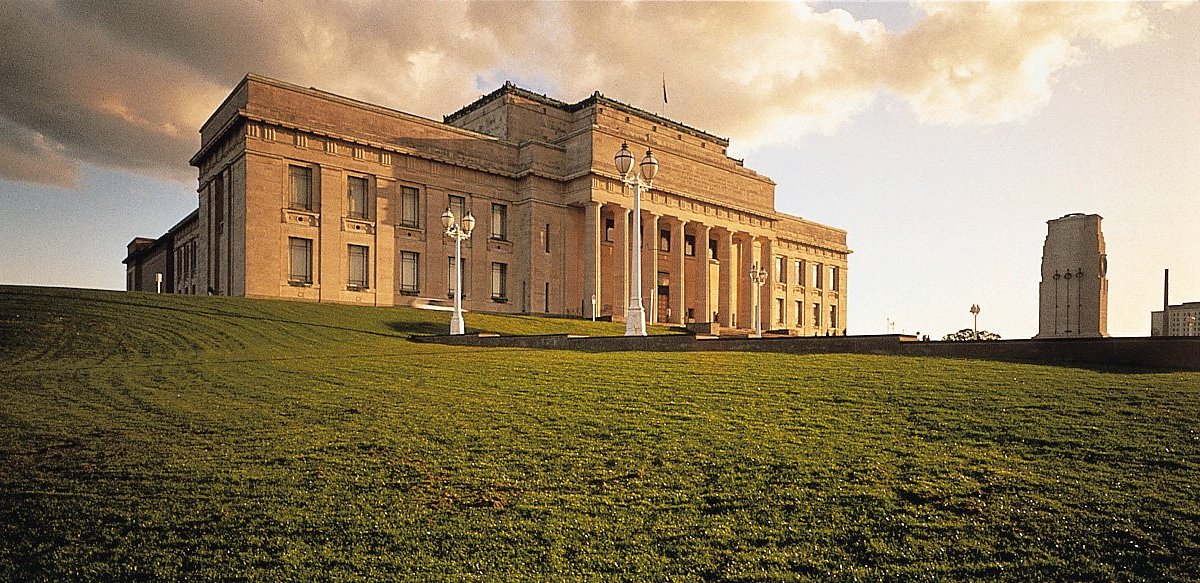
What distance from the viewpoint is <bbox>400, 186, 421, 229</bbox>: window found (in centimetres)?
5328

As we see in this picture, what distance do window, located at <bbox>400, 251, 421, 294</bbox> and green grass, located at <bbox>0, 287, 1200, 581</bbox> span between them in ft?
117

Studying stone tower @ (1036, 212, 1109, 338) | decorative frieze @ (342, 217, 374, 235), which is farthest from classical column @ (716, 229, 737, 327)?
stone tower @ (1036, 212, 1109, 338)

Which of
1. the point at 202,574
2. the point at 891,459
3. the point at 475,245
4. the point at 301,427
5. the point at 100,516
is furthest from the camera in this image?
the point at 475,245

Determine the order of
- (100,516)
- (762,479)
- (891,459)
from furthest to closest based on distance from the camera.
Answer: (891,459) → (762,479) → (100,516)

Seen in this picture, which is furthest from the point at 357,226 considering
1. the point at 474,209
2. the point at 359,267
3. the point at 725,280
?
the point at 725,280

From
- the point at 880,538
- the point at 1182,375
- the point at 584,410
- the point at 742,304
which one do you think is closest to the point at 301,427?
the point at 584,410

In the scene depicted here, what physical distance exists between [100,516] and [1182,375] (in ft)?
66.6

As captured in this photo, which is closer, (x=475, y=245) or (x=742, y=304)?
(x=475, y=245)

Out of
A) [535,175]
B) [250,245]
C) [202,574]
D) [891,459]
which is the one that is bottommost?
[202,574]

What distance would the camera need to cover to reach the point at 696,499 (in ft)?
30.0

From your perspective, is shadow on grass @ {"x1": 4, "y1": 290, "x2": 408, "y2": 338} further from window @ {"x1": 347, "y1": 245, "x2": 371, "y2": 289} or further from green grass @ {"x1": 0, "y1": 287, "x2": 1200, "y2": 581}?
Answer: window @ {"x1": 347, "y1": 245, "x2": 371, "y2": 289}

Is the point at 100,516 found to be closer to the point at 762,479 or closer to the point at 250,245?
the point at 762,479

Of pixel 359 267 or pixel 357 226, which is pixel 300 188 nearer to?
pixel 357 226

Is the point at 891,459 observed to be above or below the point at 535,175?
below
